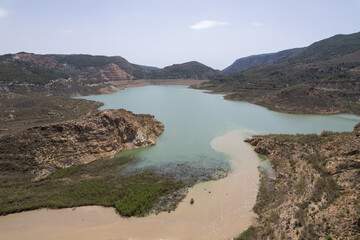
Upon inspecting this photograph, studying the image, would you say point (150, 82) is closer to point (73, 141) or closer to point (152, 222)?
point (73, 141)

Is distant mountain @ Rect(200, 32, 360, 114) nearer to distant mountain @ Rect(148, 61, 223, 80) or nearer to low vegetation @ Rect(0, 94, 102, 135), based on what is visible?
distant mountain @ Rect(148, 61, 223, 80)

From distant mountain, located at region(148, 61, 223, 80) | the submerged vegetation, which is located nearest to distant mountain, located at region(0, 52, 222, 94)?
distant mountain, located at region(148, 61, 223, 80)

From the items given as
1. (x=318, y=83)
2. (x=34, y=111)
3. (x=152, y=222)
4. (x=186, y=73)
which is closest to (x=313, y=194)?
(x=152, y=222)

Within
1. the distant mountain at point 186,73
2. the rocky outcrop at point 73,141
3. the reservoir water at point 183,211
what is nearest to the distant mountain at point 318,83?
the reservoir water at point 183,211

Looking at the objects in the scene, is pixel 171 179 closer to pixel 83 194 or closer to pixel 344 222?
pixel 83 194

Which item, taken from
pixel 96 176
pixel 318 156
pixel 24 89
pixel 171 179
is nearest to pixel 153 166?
pixel 171 179

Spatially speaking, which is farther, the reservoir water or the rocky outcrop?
the rocky outcrop

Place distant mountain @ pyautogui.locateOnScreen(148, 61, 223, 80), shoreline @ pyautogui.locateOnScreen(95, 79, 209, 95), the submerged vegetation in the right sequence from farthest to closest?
1. distant mountain @ pyautogui.locateOnScreen(148, 61, 223, 80)
2. shoreline @ pyautogui.locateOnScreen(95, 79, 209, 95)
3. the submerged vegetation
